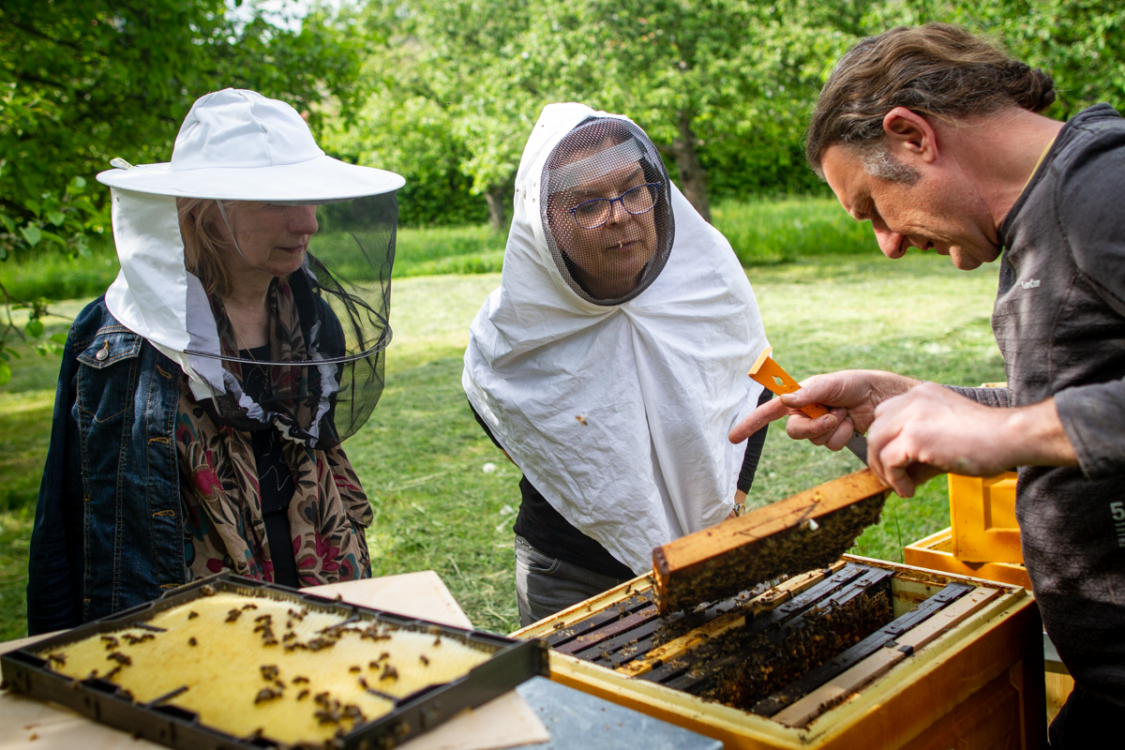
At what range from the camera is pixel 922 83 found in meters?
1.56

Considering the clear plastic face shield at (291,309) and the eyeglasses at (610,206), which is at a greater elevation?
the eyeglasses at (610,206)

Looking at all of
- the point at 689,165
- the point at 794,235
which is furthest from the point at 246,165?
the point at 794,235

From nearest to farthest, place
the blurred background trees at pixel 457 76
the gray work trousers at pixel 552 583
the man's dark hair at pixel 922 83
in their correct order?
the man's dark hair at pixel 922 83 < the gray work trousers at pixel 552 583 < the blurred background trees at pixel 457 76

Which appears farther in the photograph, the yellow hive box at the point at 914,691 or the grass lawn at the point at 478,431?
the grass lawn at the point at 478,431

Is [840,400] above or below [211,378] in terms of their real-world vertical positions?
below

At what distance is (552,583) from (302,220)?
119 centimetres

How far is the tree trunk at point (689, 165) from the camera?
1455cm

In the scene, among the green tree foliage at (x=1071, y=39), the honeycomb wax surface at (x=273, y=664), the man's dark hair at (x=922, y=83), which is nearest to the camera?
the honeycomb wax surface at (x=273, y=664)

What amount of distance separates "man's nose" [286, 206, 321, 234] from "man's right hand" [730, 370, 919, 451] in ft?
3.93

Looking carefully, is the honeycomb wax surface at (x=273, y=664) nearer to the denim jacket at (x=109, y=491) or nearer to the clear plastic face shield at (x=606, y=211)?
the denim jacket at (x=109, y=491)

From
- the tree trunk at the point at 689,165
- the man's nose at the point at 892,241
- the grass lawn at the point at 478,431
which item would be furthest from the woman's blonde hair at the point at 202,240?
the tree trunk at the point at 689,165

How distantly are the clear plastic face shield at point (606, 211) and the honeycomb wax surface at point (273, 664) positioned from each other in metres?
1.21

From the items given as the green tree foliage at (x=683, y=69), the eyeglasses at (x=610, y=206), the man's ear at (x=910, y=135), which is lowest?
the eyeglasses at (x=610, y=206)

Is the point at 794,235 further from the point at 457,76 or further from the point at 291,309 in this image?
the point at 291,309
